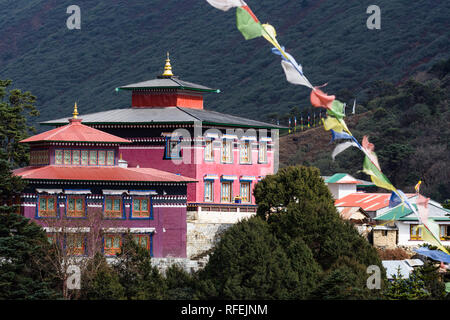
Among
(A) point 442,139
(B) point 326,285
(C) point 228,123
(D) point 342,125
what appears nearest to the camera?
(D) point 342,125

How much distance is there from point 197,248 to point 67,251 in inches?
330

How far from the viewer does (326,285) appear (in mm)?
55031

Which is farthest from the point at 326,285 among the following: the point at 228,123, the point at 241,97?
the point at 241,97

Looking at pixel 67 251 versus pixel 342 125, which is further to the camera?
pixel 67 251

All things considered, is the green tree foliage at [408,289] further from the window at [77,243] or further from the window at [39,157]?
the window at [39,157]

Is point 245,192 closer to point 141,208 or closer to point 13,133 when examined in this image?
point 141,208

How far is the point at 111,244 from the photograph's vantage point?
5988 centimetres

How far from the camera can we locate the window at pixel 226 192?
237ft

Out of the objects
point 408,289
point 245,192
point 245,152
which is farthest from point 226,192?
point 408,289

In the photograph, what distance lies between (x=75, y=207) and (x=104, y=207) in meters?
1.66

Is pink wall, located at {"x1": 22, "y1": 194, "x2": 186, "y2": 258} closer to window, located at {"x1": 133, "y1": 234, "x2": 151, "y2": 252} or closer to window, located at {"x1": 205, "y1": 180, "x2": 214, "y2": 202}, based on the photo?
window, located at {"x1": 133, "y1": 234, "x2": 151, "y2": 252}

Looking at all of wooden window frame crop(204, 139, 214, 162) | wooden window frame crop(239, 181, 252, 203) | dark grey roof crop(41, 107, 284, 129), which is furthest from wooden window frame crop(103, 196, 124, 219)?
wooden window frame crop(239, 181, 252, 203)

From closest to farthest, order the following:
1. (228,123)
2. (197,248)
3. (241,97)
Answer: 1. (197,248)
2. (228,123)
3. (241,97)

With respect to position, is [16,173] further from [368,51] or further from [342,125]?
[368,51]
